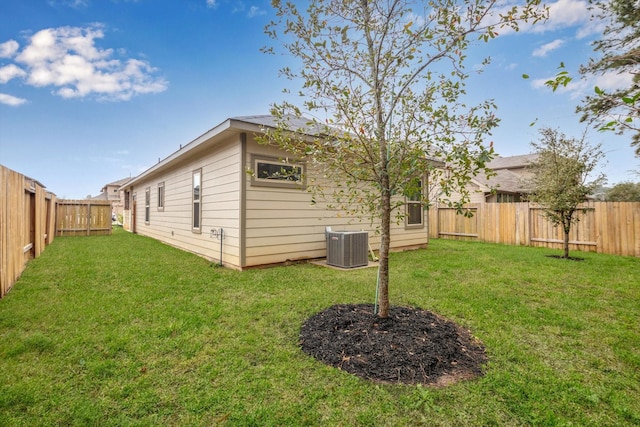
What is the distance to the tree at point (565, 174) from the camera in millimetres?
7508

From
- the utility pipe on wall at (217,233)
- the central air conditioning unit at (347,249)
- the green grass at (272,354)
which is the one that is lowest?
the green grass at (272,354)

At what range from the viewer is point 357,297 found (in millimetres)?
4035

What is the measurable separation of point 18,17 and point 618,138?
1621 cm

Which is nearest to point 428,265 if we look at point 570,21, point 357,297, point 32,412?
point 357,297

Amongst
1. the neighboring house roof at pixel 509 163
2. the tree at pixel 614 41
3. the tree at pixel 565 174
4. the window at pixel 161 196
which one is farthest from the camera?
the neighboring house roof at pixel 509 163

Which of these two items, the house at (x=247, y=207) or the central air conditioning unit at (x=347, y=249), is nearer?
the house at (x=247, y=207)

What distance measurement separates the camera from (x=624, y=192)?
17078mm

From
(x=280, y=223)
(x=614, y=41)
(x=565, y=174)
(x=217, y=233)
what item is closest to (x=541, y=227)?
(x=565, y=174)

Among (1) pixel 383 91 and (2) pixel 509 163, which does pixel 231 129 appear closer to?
(1) pixel 383 91

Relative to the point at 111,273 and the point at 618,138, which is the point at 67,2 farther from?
the point at 618,138

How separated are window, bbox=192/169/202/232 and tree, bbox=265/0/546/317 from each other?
17.8 feet

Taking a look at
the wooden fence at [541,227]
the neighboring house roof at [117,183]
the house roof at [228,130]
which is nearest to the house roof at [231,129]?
the house roof at [228,130]

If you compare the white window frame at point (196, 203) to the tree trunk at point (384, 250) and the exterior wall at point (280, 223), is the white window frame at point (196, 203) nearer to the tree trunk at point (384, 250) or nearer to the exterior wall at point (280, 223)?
the exterior wall at point (280, 223)

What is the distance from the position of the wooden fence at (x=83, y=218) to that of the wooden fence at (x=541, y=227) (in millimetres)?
14347
